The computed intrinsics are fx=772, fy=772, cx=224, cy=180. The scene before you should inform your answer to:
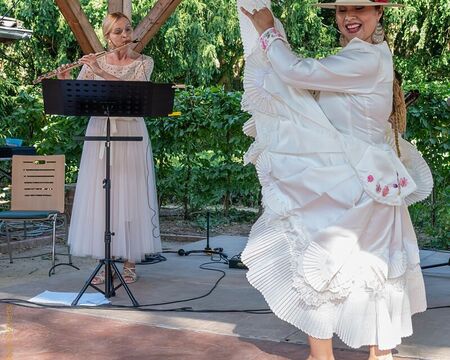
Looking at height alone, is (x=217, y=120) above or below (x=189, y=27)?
below

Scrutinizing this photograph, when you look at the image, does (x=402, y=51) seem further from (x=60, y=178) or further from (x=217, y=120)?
(x=60, y=178)

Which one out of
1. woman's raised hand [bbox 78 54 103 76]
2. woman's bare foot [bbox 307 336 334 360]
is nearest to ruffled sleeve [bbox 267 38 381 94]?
woman's bare foot [bbox 307 336 334 360]

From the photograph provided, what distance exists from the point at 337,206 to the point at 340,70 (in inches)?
24.5

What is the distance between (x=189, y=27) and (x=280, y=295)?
14692mm

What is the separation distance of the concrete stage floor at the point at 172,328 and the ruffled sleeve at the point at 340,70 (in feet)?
4.78

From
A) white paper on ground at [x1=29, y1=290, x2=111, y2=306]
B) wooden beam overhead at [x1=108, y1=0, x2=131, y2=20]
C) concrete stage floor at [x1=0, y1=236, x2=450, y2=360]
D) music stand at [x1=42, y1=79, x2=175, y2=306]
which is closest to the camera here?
concrete stage floor at [x1=0, y1=236, x2=450, y2=360]

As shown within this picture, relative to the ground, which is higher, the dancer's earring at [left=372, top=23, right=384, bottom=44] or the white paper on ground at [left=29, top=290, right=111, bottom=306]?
the dancer's earring at [left=372, top=23, right=384, bottom=44]

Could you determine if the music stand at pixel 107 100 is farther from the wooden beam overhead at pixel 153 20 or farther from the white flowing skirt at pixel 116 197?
the wooden beam overhead at pixel 153 20

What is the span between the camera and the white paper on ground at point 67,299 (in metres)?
5.33

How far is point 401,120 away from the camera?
386cm

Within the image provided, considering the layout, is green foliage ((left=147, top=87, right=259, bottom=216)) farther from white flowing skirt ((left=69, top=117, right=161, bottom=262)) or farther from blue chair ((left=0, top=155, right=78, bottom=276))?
white flowing skirt ((left=69, top=117, right=161, bottom=262))

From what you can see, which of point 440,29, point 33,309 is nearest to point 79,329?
point 33,309

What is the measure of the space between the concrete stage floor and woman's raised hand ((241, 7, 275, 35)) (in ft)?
5.57

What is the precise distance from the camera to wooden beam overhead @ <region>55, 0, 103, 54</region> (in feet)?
22.3
